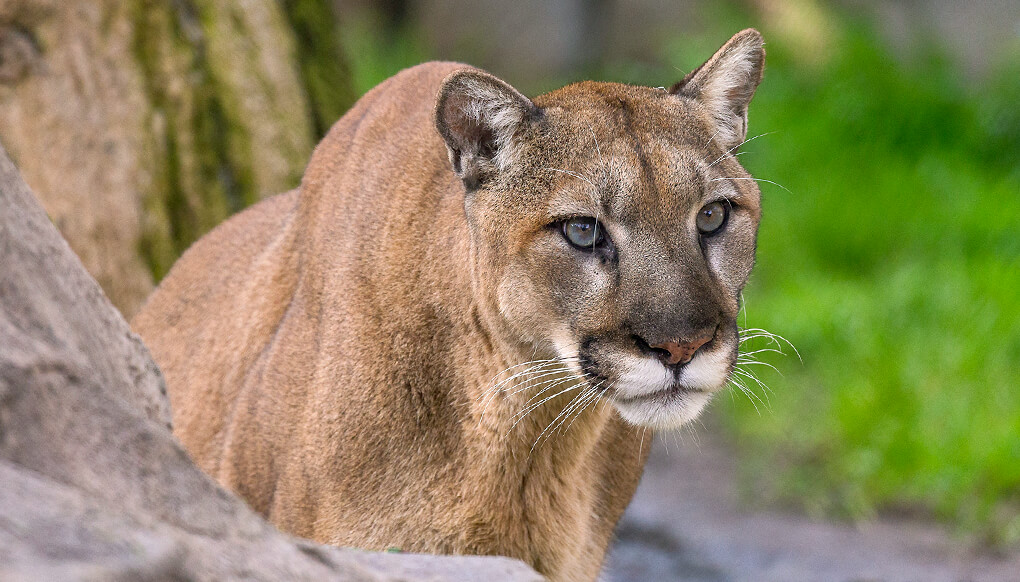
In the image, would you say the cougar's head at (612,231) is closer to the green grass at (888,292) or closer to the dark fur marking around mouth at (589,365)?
the dark fur marking around mouth at (589,365)

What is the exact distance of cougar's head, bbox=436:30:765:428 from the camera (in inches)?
120

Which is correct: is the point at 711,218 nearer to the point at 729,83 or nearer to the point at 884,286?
the point at 729,83

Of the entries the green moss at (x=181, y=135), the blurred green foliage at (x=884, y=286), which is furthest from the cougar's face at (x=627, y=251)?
the green moss at (x=181, y=135)

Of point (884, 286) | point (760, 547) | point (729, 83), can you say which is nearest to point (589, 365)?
point (729, 83)

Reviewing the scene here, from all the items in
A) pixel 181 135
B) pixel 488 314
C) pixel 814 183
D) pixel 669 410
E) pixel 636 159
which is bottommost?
pixel 669 410

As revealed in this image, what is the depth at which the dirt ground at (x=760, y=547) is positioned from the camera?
521 centimetres

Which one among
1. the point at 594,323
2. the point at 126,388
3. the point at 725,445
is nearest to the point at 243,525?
the point at 126,388

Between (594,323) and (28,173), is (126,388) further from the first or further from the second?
(28,173)

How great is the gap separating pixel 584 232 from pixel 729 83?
83cm

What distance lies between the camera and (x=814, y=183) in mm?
8375

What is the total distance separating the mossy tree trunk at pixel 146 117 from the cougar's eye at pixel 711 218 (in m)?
2.80

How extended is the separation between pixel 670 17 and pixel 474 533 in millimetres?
10574

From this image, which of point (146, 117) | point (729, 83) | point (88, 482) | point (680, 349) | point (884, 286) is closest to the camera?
point (88, 482)

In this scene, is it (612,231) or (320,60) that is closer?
(612,231)
